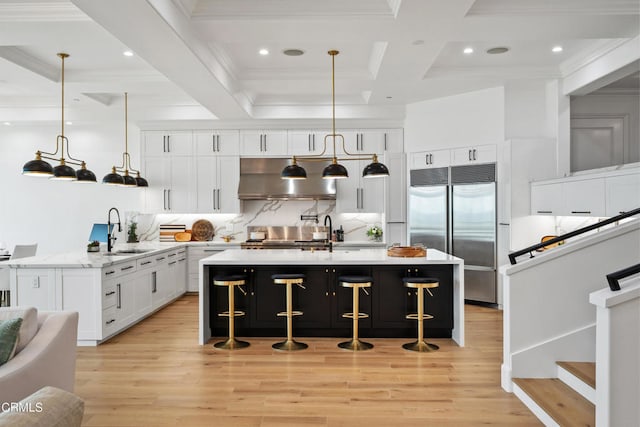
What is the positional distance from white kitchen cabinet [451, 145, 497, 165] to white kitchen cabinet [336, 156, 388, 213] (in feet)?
4.78

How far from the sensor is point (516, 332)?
376cm

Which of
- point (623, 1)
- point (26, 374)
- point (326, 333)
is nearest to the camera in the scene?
point (26, 374)

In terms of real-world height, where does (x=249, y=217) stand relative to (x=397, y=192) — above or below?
below

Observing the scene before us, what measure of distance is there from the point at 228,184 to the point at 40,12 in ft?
15.1

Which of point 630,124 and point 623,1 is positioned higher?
point 623,1

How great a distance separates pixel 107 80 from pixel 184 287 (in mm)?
3560

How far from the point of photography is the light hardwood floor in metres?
3.33

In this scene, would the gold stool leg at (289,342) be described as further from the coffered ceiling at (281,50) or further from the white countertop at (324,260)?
the coffered ceiling at (281,50)

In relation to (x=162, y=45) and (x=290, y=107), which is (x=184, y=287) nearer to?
(x=290, y=107)

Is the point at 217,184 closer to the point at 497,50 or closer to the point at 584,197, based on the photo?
the point at 497,50

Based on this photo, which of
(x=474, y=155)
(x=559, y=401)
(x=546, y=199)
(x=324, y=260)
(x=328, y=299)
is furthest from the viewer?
(x=474, y=155)

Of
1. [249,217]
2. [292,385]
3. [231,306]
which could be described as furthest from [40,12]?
[249,217]

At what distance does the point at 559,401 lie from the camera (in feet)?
10.8

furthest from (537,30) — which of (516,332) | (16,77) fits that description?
(16,77)
